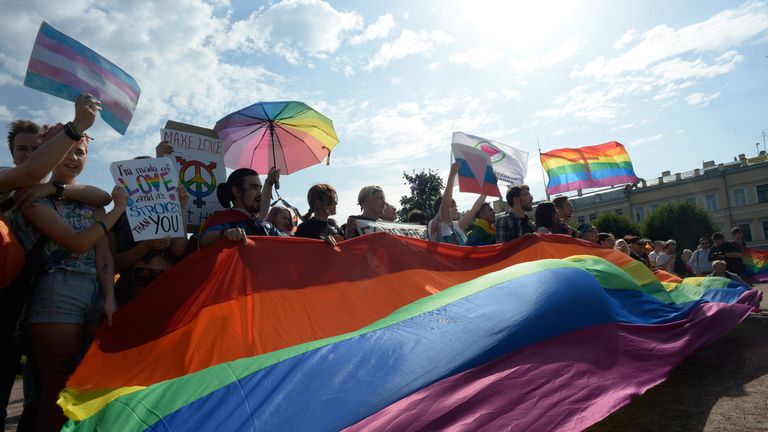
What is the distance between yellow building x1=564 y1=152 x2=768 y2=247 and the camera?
50.8 metres

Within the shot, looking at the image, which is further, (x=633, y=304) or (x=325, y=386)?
(x=633, y=304)

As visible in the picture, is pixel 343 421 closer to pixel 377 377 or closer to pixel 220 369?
pixel 377 377

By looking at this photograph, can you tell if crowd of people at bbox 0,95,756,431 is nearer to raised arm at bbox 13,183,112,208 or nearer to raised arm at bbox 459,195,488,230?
raised arm at bbox 13,183,112,208

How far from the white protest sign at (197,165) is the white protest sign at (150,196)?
47.3 inches

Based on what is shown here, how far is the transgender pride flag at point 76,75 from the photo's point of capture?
3141mm

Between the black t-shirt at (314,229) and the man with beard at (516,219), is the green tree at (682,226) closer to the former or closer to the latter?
the man with beard at (516,219)

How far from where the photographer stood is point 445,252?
4.67 metres

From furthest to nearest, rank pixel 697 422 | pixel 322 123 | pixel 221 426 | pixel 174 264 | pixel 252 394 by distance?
pixel 322 123, pixel 174 264, pixel 697 422, pixel 252 394, pixel 221 426

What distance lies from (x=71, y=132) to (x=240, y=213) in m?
1.44

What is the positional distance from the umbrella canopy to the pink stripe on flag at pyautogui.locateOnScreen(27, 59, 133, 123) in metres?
1.98

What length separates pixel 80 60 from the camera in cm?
331

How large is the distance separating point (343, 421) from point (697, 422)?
2477 millimetres

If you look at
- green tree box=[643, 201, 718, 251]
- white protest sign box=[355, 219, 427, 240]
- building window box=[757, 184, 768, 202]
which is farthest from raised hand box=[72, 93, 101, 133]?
building window box=[757, 184, 768, 202]

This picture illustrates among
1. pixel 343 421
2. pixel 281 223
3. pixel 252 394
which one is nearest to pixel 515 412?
pixel 343 421
